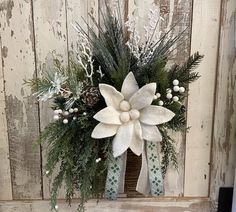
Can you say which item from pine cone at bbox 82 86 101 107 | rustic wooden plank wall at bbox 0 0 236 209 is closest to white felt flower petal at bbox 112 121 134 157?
pine cone at bbox 82 86 101 107

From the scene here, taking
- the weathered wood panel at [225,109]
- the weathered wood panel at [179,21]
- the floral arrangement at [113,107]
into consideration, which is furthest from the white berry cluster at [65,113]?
the weathered wood panel at [225,109]

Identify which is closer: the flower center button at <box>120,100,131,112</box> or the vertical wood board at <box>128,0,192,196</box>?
the flower center button at <box>120,100,131,112</box>

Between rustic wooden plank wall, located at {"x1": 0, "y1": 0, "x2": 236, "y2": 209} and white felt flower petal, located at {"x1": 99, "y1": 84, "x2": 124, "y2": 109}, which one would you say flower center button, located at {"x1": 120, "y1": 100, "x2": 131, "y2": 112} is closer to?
white felt flower petal, located at {"x1": 99, "y1": 84, "x2": 124, "y2": 109}

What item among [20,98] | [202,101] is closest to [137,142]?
[202,101]

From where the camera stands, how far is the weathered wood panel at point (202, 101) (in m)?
1.08

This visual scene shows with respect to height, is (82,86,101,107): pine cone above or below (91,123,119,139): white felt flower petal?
above

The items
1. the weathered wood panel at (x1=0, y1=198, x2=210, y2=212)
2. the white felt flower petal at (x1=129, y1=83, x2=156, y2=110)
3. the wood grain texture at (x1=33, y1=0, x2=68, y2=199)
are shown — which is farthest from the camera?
the weathered wood panel at (x1=0, y1=198, x2=210, y2=212)

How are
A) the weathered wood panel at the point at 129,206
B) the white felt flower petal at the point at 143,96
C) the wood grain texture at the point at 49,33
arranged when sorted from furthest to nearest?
the weathered wood panel at the point at 129,206 → the wood grain texture at the point at 49,33 → the white felt flower petal at the point at 143,96

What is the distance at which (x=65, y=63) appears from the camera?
→ 3.61 feet

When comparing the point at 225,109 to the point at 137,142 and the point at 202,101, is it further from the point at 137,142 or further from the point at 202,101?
the point at 137,142

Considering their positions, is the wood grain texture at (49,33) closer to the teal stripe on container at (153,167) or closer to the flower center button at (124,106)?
the flower center button at (124,106)

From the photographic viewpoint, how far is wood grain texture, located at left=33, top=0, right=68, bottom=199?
3.46 feet

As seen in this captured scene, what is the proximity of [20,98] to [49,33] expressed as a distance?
8.8 inches

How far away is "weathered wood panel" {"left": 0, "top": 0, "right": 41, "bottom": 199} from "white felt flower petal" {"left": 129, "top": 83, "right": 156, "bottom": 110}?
1.18 feet
